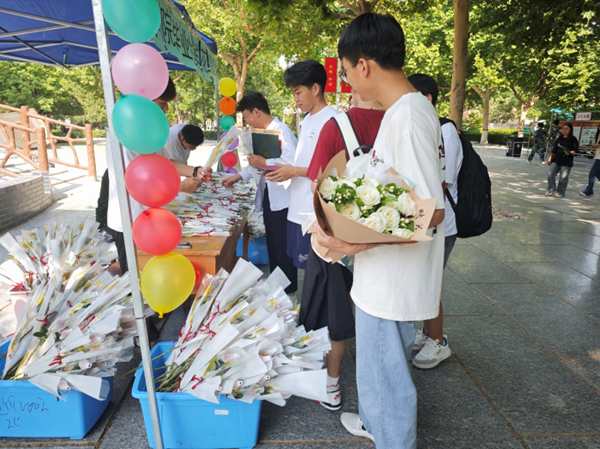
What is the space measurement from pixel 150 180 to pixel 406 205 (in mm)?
965

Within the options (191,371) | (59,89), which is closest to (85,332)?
(191,371)

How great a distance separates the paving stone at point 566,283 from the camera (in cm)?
375

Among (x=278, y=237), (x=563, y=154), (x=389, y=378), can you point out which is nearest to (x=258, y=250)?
(x=278, y=237)

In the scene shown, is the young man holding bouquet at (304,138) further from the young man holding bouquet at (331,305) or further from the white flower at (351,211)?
the white flower at (351,211)

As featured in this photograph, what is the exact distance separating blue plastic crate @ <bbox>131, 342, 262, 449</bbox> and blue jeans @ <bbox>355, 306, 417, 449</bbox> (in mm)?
574

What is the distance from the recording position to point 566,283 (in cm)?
421

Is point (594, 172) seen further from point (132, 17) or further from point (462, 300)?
point (132, 17)

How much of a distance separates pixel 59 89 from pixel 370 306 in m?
36.8

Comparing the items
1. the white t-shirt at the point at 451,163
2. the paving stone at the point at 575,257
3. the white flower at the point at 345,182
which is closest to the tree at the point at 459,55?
the paving stone at the point at 575,257

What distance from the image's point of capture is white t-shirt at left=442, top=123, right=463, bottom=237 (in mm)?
2338

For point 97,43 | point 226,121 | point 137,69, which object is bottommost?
point 226,121

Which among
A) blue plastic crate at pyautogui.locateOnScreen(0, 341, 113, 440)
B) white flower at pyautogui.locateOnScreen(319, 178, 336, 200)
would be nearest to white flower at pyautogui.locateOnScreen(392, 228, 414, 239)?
white flower at pyautogui.locateOnScreen(319, 178, 336, 200)

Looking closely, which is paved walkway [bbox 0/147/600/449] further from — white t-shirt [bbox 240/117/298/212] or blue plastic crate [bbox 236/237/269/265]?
blue plastic crate [bbox 236/237/269/265]

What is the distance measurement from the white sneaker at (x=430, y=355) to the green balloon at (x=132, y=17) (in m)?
2.36
